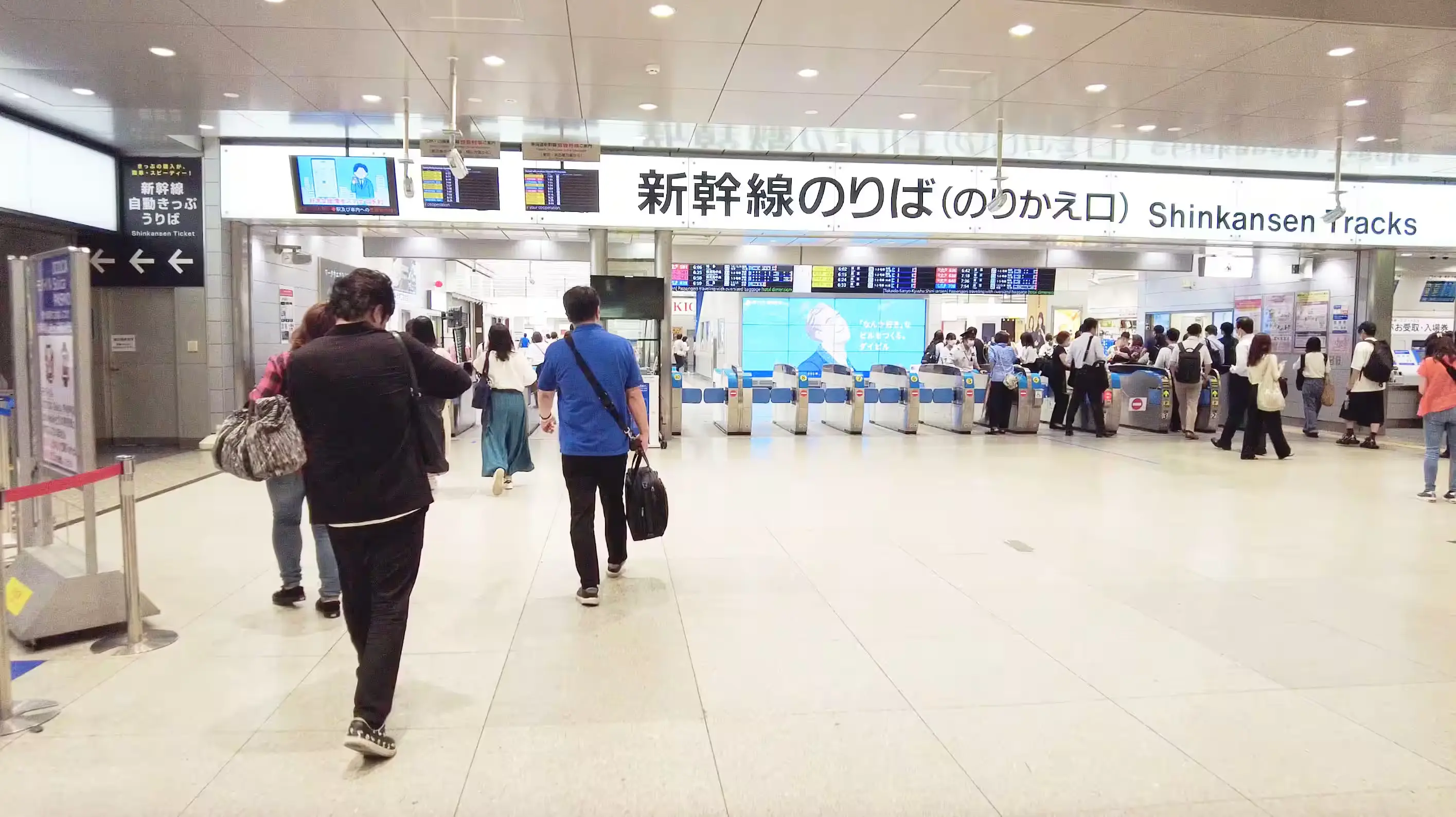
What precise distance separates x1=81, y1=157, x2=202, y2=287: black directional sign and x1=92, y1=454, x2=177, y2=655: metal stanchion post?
22.7ft

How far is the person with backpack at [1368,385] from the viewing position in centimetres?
952

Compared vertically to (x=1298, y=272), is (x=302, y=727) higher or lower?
lower

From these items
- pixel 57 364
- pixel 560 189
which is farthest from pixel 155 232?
pixel 57 364

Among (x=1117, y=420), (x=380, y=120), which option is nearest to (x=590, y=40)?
→ (x=380, y=120)

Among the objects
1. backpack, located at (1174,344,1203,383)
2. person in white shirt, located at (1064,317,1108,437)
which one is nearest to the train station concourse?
person in white shirt, located at (1064,317,1108,437)

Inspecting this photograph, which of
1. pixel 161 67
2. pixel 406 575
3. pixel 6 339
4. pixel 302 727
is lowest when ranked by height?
pixel 302 727

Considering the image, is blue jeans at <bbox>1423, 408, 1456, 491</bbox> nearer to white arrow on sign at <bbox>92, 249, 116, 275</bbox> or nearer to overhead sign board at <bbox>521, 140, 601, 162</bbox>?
overhead sign board at <bbox>521, 140, 601, 162</bbox>

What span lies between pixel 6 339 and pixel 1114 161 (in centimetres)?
1254

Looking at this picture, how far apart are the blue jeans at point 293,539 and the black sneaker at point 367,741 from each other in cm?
149

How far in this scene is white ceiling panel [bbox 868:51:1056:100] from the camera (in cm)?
627

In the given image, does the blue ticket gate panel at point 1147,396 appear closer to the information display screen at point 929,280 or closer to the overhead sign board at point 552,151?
the information display screen at point 929,280

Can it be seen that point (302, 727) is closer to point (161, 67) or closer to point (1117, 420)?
point (161, 67)

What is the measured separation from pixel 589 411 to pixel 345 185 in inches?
243

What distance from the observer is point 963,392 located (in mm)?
11648
